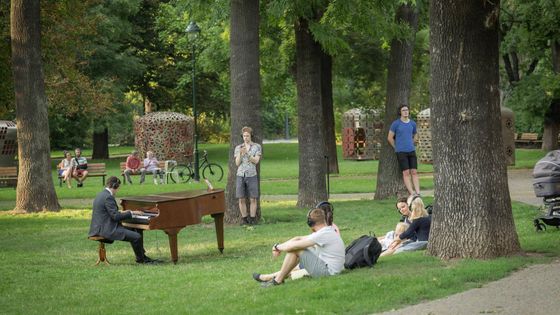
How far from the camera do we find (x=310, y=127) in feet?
73.5

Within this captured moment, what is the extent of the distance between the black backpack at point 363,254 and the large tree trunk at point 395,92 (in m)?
11.6

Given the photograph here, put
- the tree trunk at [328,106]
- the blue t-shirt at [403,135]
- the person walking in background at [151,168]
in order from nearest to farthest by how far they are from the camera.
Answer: the blue t-shirt at [403,135], the person walking in background at [151,168], the tree trunk at [328,106]

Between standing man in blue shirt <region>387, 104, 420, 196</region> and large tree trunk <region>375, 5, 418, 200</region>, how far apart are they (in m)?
2.12

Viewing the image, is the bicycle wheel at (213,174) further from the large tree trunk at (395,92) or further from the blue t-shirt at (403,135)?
the blue t-shirt at (403,135)

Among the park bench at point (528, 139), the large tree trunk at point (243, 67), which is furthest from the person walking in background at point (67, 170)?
the park bench at point (528, 139)

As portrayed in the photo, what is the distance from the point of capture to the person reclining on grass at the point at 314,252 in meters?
11.5

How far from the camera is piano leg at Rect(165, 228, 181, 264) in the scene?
46.9ft

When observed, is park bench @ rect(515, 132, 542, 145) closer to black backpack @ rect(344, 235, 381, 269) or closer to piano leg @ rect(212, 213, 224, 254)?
piano leg @ rect(212, 213, 224, 254)

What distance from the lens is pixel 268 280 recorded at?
1157 centimetres

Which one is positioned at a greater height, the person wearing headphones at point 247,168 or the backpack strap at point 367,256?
the person wearing headphones at point 247,168

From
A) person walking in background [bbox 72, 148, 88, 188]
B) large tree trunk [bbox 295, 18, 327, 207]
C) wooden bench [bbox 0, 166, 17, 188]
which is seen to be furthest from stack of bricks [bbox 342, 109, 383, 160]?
large tree trunk [bbox 295, 18, 327, 207]

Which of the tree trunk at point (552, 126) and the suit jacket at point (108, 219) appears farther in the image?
the tree trunk at point (552, 126)

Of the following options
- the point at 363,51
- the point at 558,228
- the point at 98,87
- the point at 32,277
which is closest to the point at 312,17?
the point at 558,228

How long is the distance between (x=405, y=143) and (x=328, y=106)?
1500 cm
